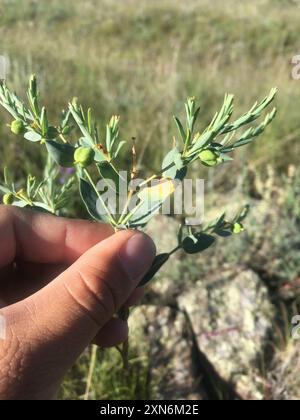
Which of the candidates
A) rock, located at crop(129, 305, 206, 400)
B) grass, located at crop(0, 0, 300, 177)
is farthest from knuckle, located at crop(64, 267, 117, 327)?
grass, located at crop(0, 0, 300, 177)

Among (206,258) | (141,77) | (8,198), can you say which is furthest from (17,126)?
(141,77)

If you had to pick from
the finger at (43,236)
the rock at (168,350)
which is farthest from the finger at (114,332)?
the rock at (168,350)

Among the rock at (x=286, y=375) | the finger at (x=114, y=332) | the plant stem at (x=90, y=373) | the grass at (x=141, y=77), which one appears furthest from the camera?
the grass at (x=141, y=77)

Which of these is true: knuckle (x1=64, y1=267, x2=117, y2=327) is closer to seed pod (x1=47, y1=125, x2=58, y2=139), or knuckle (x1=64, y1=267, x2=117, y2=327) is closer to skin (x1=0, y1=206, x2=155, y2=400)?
skin (x1=0, y1=206, x2=155, y2=400)

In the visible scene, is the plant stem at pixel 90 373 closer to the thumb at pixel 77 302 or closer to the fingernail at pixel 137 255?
the thumb at pixel 77 302

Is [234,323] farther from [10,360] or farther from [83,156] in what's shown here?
[83,156]
